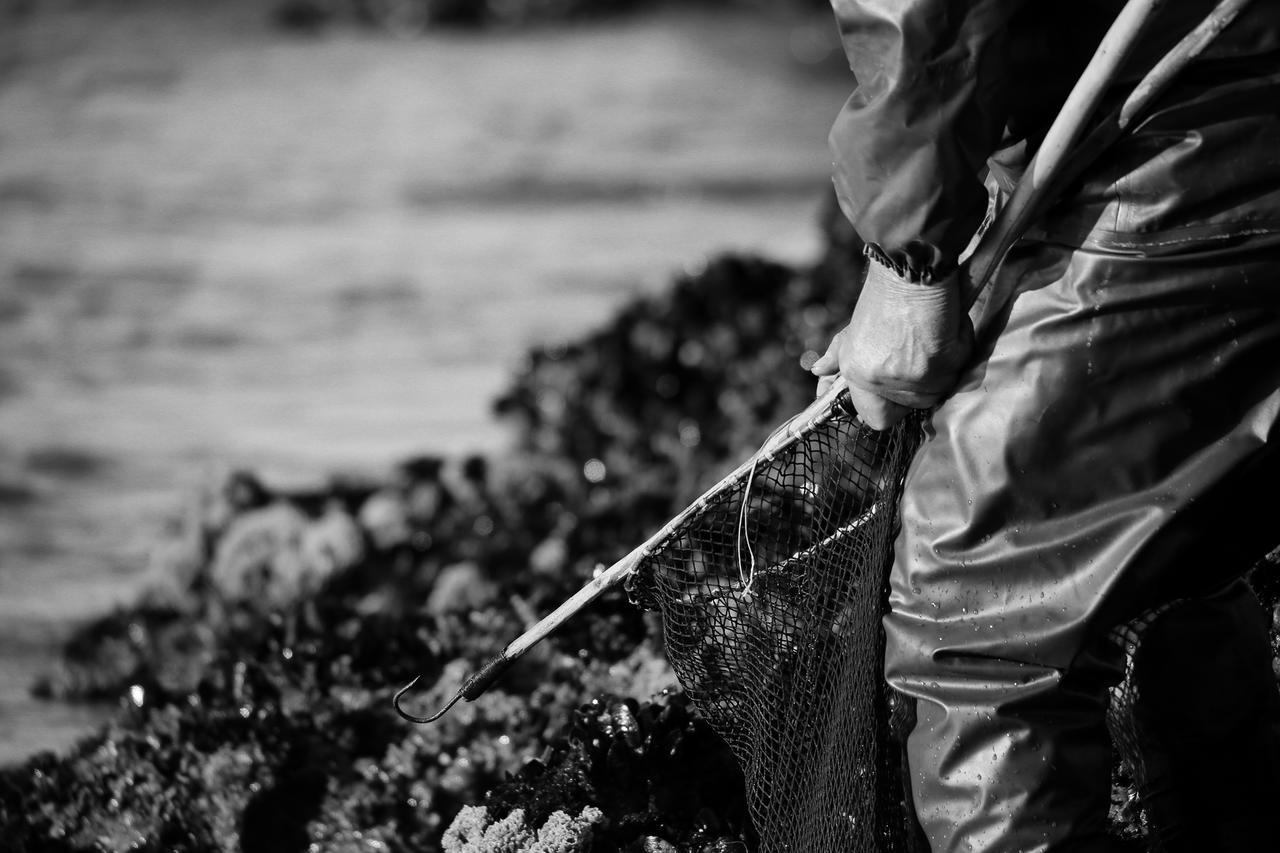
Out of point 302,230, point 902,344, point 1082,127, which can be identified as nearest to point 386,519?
point 902,344

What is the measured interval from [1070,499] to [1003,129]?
2.09 feet

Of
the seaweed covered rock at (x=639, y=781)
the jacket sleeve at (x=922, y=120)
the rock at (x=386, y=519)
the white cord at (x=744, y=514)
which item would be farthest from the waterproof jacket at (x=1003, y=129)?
the rock at (x=386, y=519)

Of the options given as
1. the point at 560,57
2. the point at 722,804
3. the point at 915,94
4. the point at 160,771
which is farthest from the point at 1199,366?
the point at 560,57

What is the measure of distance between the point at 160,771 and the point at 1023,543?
7.72 ft

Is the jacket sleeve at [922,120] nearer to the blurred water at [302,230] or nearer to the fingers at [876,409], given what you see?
the fingers at [876,409]

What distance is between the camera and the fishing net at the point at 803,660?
2777 mm

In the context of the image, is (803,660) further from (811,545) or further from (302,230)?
(302,230)

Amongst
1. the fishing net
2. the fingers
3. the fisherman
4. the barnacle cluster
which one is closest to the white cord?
the fishing net

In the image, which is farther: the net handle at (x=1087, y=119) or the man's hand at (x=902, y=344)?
the man's hand at (x=902, y=344)

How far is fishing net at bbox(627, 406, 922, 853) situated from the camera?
2777 mm

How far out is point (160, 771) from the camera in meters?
3.55

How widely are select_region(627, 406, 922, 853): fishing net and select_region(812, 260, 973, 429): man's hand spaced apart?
248 mm

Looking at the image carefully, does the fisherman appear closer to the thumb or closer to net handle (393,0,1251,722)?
net handle (393,0,1251,722)

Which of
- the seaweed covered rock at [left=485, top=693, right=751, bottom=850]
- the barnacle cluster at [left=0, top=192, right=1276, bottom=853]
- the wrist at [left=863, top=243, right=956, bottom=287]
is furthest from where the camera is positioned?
the barnacle cluster at [left=0, top=192, right=1276, bottom=853]
